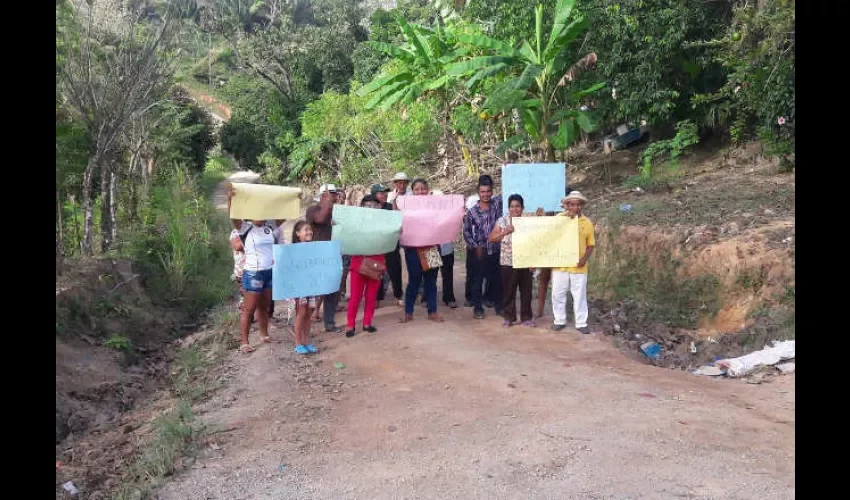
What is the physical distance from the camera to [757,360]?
21.4 ft

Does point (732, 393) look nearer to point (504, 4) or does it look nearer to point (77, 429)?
point (77, 429)

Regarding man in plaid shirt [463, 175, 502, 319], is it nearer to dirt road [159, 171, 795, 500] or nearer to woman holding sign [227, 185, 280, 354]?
dirt road [159, 171, 795, 500]

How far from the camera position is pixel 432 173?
19.2 metres

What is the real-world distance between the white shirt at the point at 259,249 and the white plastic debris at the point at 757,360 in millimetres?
4585

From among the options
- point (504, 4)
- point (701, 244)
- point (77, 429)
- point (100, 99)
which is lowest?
point (77, 429)

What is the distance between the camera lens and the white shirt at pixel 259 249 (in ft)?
22.1

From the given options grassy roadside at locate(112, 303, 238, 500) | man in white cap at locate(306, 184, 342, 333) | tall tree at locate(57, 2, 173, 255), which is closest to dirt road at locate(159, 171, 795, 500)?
grassy roadside at locate(112, 303, 238, 500)

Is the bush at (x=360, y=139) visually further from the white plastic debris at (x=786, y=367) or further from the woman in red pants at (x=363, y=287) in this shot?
the white plastic debris at (x=786, y=367)

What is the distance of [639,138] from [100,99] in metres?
11.3

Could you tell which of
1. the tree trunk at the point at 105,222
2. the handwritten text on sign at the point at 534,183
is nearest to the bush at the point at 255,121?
the tree trunk at the point at 105,222

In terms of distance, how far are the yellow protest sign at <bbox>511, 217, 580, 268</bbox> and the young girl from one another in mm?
2174

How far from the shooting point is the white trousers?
7.41 metres

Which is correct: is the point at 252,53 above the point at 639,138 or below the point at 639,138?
above
